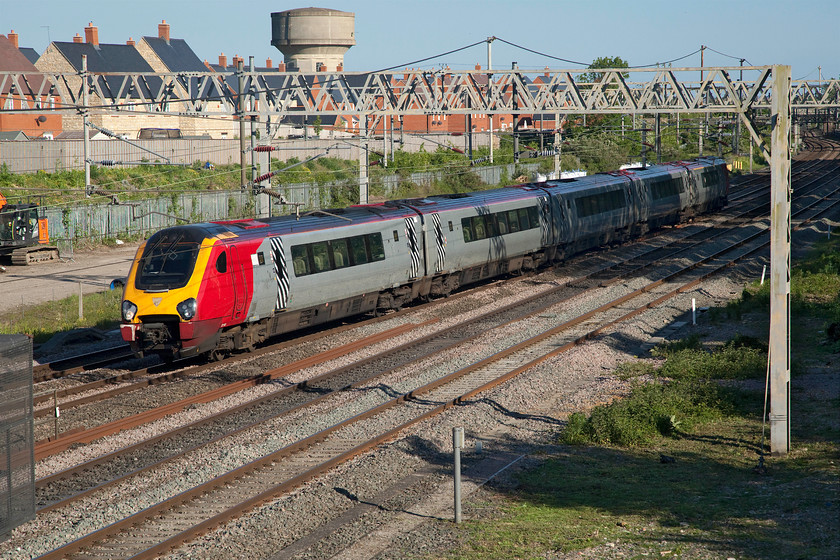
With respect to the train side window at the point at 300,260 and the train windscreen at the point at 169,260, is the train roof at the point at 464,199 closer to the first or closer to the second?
the train side window at the point at 300,260

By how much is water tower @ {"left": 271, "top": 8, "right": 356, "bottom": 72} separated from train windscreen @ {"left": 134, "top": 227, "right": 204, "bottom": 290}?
2923 inches

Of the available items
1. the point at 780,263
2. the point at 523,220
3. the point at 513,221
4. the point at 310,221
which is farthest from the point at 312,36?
the point at 780,263

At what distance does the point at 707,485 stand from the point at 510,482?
2.47 metres

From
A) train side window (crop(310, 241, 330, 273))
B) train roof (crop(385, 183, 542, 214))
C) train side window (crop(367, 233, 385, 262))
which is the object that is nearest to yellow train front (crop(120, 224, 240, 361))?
train side window (crop(310, 241, 330, 273))

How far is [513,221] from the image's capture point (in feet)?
94.6

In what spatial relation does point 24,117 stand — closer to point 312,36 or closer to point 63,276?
point 312,36

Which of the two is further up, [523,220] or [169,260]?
[523,220]

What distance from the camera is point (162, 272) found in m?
18.2

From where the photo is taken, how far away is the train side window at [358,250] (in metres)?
21.9

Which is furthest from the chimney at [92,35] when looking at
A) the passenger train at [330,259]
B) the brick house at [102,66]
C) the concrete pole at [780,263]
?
the concrete pole at [780,263]

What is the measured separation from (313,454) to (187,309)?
5826mm

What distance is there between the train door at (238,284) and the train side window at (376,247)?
4571mm

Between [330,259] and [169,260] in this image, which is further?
[330,259]

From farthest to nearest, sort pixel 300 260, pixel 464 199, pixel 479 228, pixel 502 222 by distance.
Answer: pixel 502 222 → pixel 464 199 → pixel 479 228 → pixel 300 260
